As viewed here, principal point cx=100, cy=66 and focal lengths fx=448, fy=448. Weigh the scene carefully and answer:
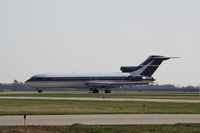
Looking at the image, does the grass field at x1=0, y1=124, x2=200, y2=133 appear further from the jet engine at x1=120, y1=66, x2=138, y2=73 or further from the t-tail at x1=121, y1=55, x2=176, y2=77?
the jet engine at x1=120, y1=66, x2=138, y2=73

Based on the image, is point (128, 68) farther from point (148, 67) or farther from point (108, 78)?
point (108, 78)

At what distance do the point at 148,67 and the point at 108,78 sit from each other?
9624 millimetres

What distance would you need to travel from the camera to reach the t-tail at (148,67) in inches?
4003

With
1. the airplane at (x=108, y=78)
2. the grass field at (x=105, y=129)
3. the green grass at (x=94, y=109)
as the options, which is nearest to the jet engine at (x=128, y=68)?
the airplane at (x=108, y=78)

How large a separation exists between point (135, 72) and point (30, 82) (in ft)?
84.4

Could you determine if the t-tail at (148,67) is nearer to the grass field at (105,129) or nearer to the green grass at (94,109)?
the green grass at (94,109)

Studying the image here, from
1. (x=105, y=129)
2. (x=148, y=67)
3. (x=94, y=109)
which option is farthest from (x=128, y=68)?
(x=105, y=129)

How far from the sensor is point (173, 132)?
72.5ft

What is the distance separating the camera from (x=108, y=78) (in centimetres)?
10088

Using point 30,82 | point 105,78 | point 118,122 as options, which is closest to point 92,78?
point 105,78

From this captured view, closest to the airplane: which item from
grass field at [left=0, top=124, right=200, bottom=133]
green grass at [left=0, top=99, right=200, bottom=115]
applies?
green grass at [left=0, top=99, right=200, bottom=115]

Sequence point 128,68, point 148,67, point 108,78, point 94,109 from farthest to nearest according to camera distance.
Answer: point 128,68 < point 148,67 < point 108,78 < point 94,109

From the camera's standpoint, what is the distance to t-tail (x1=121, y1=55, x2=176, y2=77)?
102 metres

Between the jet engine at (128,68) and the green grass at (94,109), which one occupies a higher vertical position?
the jet engine at (128,68)
